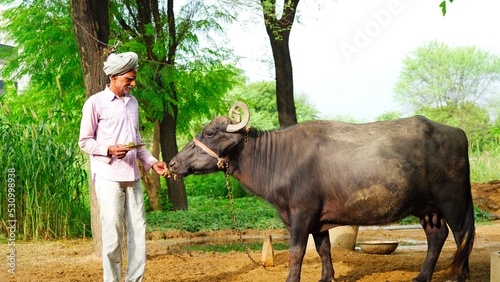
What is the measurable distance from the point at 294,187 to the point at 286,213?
308 mm

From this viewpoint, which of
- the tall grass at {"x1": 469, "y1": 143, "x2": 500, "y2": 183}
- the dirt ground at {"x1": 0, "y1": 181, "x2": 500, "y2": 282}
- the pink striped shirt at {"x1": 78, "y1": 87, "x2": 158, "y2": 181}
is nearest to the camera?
the pink striped shirt at {"x1": 78, "y1": 87, "x2": 158, "y2": 181}

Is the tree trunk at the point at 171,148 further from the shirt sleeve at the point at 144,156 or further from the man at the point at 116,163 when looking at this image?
the man at the point at 116,163

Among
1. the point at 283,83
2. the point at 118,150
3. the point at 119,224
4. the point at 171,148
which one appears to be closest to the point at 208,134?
the point at 118,150

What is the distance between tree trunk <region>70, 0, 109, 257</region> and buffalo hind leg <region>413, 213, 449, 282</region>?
4510 mm

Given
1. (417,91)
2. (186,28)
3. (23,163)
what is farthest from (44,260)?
(417,91)

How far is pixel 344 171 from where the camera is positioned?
7223mm

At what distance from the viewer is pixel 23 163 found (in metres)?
12.1

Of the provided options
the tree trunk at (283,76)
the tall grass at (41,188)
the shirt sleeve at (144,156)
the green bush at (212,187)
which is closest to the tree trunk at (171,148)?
the tree trunk at (283,76)

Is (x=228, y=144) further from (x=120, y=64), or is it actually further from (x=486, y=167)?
(x=486, y=167)

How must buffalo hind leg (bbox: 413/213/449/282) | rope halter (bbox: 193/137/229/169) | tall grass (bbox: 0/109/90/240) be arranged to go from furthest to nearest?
tall grass (bbox: 0/109/90/240), buffalo hind leg (bbox: 413/213/449/282), rope halter (bbox: 193/137/229/169)

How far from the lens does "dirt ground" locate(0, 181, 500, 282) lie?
26.6 ft

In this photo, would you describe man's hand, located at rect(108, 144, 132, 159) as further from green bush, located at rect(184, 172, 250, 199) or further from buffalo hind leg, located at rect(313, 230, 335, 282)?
green bush, located at rect(184, 172, 250, 199)

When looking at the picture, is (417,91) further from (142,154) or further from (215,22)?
(142,154)

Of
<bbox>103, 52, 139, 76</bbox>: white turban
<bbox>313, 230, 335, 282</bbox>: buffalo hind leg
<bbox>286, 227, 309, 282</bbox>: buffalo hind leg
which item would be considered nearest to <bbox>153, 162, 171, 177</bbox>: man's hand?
<bbox>103, 52, 139, 76</bbox>: white turban
